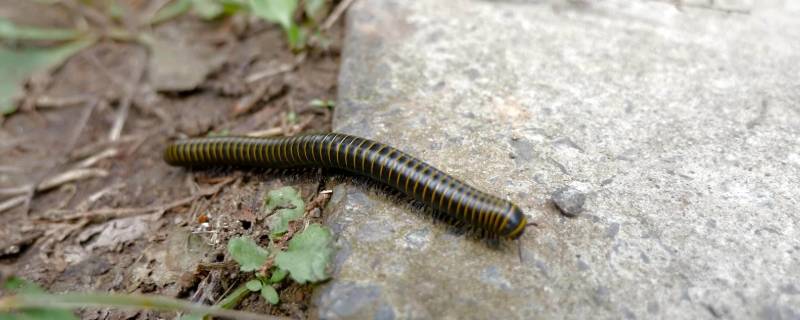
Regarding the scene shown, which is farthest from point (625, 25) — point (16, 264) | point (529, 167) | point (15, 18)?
point (15, 18)

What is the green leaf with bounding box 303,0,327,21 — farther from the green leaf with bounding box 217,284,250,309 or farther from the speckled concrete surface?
the green leaf with bounding box 217,284,250,309

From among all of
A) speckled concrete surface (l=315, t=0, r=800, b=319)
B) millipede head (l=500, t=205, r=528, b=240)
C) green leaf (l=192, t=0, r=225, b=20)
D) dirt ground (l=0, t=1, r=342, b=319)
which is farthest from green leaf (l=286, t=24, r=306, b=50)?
millipede head (l=500, t=205, r=528, b=240)

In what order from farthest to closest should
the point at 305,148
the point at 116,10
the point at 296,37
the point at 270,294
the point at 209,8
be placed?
the point at 116,10, the point at 209,8, the point at 296,37, the point at 305,148, the point at 270,294

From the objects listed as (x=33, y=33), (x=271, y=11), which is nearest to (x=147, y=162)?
(x=271, y=11)

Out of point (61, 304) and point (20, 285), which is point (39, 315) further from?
point (20, 285)

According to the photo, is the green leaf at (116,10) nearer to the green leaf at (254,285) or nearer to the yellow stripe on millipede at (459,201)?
the green leaf at (254,285)

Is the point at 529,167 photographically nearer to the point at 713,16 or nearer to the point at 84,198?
the point at 713,16

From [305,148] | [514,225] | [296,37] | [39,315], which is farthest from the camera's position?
[296,37]
